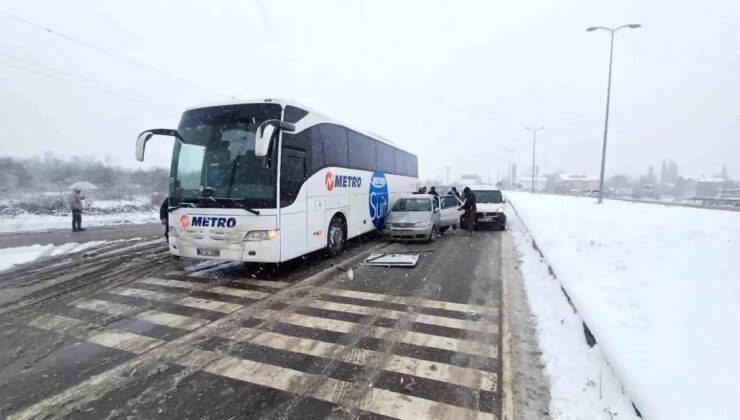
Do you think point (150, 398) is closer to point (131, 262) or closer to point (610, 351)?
point (610, 351)

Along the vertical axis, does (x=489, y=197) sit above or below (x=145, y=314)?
above

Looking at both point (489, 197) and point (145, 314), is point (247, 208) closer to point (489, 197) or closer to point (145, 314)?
point (145, 314)

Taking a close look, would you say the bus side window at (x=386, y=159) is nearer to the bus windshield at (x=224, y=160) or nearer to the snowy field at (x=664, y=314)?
the snowy field at (x=664, y=314)

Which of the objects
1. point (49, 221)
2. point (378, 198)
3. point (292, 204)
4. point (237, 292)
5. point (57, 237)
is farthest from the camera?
point (49, 221)

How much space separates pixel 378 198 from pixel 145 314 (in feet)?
31.6

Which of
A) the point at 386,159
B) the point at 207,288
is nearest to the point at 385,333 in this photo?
the point at 207,288

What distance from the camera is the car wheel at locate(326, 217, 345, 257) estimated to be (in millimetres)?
10102

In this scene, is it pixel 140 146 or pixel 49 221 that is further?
pixel 49 221

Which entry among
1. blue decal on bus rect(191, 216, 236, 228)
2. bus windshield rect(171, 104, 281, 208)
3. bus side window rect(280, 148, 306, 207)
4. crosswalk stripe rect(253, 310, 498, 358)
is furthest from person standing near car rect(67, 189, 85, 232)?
crosswalk stripe rect(253, 310, 498, 358)

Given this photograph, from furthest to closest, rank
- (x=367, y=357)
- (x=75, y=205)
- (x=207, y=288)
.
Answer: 1. (x=75, y=205)
2. (x=207, y=288)
3. (x=367, y=357)

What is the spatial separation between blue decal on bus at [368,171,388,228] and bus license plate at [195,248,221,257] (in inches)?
260

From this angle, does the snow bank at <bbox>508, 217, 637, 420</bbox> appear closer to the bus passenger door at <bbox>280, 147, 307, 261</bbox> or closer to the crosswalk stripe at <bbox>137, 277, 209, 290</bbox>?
the bus passenger door at <bbox>280, 147, 307, 261</bbox>

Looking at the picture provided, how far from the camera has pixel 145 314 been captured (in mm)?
5777

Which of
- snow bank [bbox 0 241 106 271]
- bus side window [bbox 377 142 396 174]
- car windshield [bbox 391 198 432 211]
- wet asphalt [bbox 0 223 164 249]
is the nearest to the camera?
snow bank [bbox 0 241 106 271]
